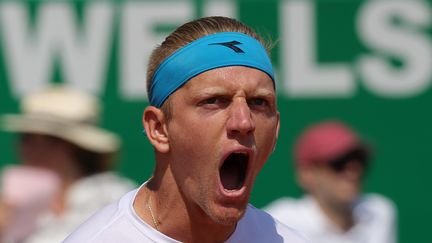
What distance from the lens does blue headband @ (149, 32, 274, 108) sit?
2729 mm

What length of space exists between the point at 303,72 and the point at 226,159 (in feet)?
13.5

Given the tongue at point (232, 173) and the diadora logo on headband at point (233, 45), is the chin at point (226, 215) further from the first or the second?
the diadora logo on headband at point (233, 45)

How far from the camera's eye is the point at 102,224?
279 cm

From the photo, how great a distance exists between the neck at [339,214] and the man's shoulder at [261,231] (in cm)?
268

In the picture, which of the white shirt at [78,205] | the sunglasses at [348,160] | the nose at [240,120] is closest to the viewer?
the nose at [240,120]

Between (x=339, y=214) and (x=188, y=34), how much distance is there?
3.03m

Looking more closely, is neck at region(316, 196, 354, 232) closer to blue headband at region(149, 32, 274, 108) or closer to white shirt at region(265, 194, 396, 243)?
white shirt at region(265, 194, 396, 243)

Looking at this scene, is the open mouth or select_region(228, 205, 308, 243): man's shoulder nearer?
the open mouth

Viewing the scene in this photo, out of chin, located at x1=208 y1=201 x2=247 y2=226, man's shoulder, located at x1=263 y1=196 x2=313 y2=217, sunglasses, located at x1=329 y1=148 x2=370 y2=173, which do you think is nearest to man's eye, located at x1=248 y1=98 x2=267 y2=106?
chin, located at x1=208 y1=201 x2=247 y2=226

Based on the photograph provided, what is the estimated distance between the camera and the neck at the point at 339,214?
224 inches

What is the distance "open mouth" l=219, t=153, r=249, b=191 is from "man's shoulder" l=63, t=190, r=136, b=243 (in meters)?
0.25

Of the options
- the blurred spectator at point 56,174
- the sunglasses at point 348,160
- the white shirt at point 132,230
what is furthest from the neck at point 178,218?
the sunglasses at point 348,160

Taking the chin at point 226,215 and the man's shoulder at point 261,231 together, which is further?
the man's shoulder at point 261,231

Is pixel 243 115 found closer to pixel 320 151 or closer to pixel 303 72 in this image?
pixel 320 151
